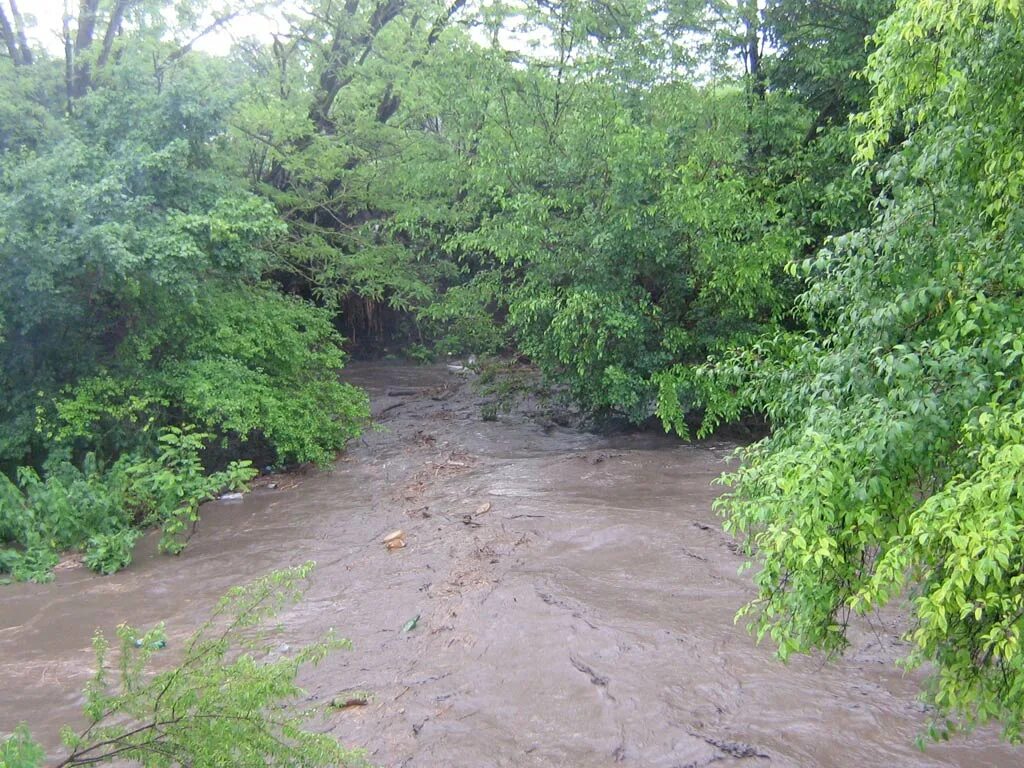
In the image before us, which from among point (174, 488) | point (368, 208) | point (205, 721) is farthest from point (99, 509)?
point (368, 208)

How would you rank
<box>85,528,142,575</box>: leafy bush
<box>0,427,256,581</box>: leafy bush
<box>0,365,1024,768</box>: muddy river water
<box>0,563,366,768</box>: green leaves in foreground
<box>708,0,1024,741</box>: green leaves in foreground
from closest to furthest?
<box>708,0,1024,741</box>: green leaves in foreground → <box>0,563,366,768</box>: green leaves in foreground → <box>0,365,1024,768</box>: muddy river water → <box>85,528,142,575</box>: leafy bush → <box>0,427,256,581</box>: leafy bush

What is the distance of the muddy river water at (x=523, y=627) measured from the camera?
4.87 metres

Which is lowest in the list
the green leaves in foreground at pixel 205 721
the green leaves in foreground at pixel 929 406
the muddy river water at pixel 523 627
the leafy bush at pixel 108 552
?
the leafy bush at pixel 108 552

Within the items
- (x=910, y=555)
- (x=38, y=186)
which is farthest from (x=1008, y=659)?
(x=38, y=186)

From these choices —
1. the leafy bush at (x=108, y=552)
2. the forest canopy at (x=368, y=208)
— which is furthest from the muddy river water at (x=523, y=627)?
the forest canopy at (x=368, y=208)

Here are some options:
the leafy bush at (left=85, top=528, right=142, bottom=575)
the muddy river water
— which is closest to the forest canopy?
the leafy bush at (left=85, top=528, right=142, bottom=575)

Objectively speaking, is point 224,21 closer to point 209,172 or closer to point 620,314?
point 209,172

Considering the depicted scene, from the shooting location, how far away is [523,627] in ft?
20.3

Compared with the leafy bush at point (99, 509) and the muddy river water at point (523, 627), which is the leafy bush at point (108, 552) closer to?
the leafy bush at point (99, 509)

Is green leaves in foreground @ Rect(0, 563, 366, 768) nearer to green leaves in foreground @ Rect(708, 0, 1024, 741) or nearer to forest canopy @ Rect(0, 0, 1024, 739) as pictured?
green leaves in foreground @ Rect(708, 0, 1024, 741)

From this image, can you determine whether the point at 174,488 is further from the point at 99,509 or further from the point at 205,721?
the point at 205,721

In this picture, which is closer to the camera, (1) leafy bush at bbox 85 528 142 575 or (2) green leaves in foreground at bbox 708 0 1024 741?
(2) green leaves in foreground at bbox 708 0 1024 741

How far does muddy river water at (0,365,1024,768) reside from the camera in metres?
4.87

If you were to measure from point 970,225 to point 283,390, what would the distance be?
356 inches
